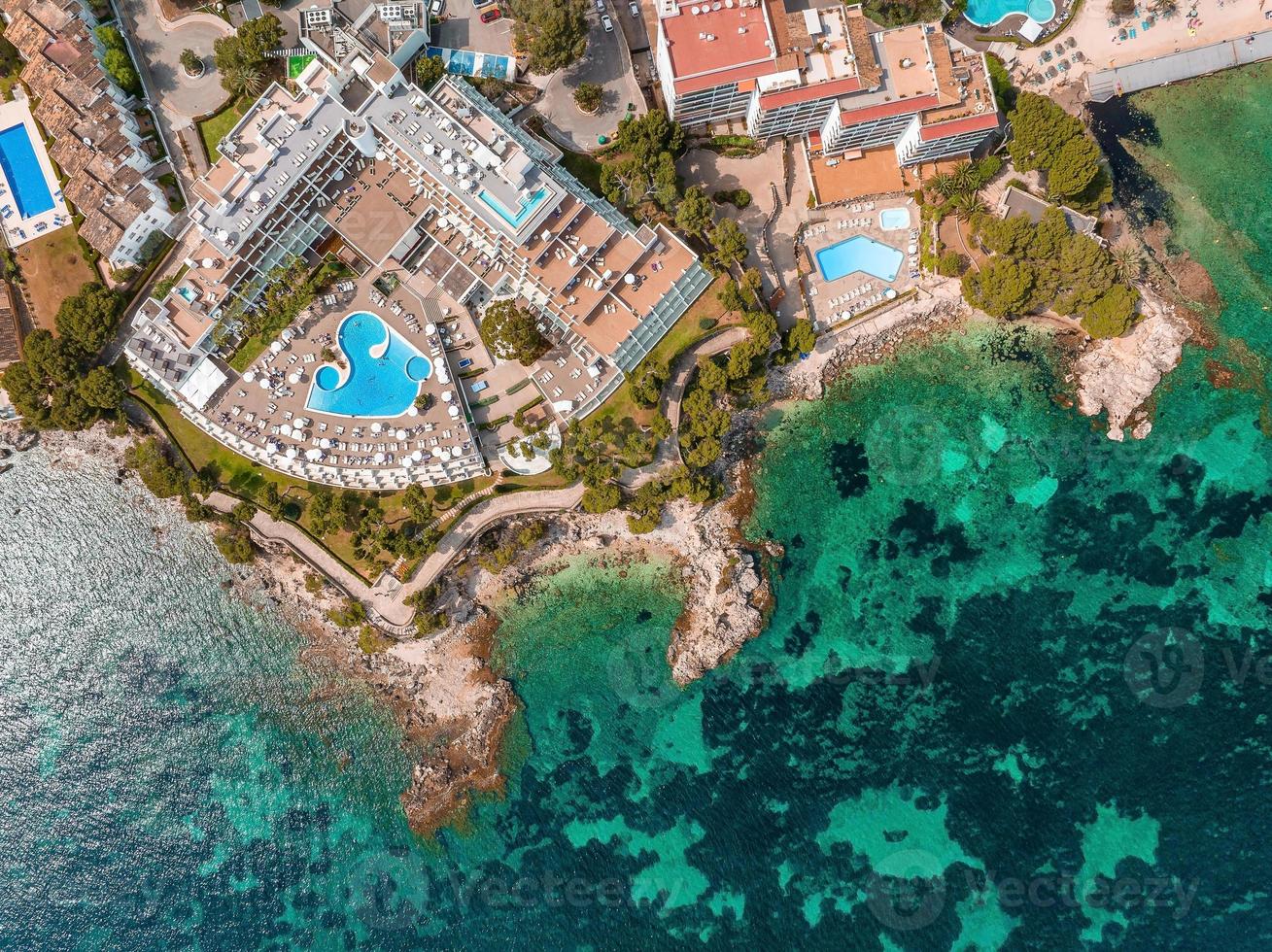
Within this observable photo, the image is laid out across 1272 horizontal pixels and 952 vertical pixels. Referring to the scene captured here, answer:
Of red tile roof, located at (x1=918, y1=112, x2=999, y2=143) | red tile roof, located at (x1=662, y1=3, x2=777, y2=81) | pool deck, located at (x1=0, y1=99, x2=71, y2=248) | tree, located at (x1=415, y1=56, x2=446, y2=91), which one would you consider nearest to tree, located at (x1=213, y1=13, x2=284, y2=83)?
tree, located at (x1=415, y1=56, x2=446, y2=91)

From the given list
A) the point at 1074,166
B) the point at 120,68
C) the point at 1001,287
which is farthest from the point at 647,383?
the point at 120,68

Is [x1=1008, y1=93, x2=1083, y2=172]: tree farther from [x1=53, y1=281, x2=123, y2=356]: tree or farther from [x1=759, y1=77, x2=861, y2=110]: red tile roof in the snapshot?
[x1=53, y1=281, x2=123, y2=356]: tree

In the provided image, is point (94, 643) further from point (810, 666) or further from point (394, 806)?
point (810, 666)

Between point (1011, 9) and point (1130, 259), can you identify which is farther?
point (1011, 9)

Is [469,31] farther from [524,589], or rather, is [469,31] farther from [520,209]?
[524,589]

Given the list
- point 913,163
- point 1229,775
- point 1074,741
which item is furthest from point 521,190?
point 1229,775

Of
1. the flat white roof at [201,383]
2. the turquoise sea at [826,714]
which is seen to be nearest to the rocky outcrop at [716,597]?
the turquoise sea at [826,714]

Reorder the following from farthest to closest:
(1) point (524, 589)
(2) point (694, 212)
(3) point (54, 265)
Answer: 1. (1) point (524, 589)
2. (3) point (54, 265)
3. (2) point (694, 212)
